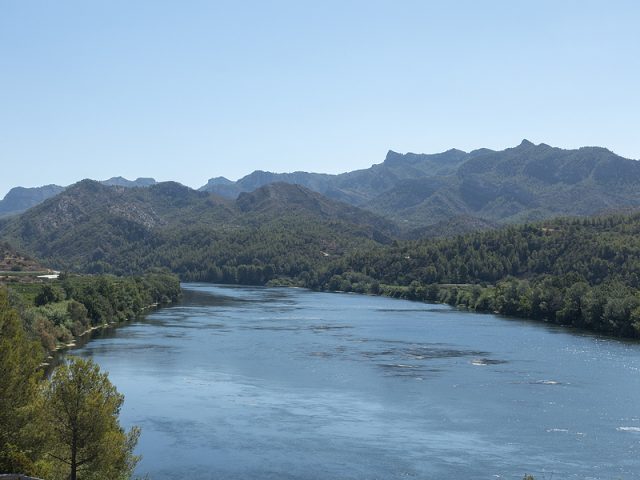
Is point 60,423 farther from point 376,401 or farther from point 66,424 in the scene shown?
point 376,401

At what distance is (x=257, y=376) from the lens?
2886 inches

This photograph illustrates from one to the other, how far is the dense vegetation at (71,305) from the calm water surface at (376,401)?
15.2ft

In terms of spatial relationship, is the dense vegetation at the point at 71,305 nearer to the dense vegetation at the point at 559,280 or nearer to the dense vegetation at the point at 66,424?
the dense vegetation at the point at 66,424

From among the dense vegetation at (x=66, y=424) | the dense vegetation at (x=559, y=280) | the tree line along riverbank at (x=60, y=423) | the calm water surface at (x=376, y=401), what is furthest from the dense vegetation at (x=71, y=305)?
the dense vegetation at (x=559, y=280)

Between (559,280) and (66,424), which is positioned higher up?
(559,280)

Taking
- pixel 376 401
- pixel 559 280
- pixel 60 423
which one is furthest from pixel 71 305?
pixel 559 280

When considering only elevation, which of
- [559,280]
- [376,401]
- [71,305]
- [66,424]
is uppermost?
[559,280]

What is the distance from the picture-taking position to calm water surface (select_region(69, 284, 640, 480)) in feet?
153

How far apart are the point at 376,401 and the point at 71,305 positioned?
5521 cm

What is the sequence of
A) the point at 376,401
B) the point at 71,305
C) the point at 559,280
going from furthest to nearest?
the point at 559,280
the point at 71,305
the point at 376,401

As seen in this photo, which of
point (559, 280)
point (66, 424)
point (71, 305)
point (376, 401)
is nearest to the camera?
point (66, 424)

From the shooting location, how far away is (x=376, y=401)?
6294cm

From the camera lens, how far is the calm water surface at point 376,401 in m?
46.7

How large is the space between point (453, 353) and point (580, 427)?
33809 millimetres
